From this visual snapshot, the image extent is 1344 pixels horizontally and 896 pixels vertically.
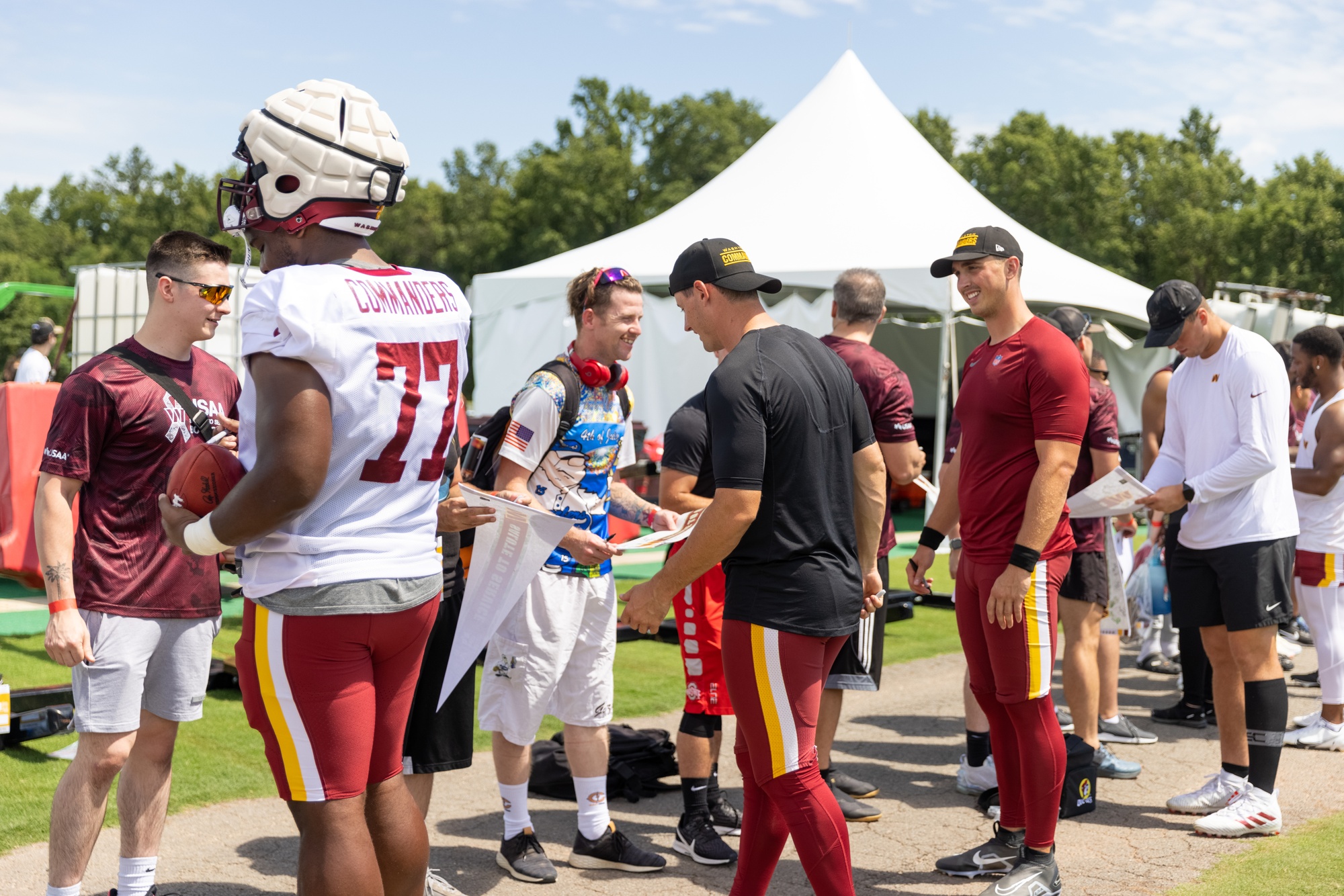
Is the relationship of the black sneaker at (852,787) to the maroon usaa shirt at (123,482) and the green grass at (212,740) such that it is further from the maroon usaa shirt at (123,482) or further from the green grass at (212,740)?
the maroon usaa shirt at (123,482)

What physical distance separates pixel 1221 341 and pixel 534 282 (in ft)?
40.9

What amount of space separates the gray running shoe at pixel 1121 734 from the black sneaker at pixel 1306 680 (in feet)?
6.99

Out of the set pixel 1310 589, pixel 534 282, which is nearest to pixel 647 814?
pixel 1310 589

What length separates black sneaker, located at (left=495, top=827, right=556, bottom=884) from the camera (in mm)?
4090

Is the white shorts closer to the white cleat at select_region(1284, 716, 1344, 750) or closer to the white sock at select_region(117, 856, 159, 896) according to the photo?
the white sock at select_region(117, 856, 159, 896)

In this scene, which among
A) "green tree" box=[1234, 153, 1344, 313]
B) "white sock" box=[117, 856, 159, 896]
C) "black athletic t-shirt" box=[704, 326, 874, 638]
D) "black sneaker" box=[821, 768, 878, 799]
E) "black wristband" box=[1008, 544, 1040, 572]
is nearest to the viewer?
"black athletic t-shirt" box=[704, 326, 874, 638]

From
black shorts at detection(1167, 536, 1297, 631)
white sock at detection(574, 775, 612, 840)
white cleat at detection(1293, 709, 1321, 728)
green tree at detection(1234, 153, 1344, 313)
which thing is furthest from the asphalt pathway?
green tree at detection(1234, 153, 1344, 313)

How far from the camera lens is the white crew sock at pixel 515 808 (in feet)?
13.7

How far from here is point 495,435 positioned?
4094 mm

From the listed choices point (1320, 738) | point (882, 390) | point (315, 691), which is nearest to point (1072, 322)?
point (882, 390)

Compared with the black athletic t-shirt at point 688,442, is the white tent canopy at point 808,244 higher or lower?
higher

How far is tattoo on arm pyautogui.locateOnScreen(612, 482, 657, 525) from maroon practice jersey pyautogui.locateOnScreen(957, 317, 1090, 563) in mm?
1177

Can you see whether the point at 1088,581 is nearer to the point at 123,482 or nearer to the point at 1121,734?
the point at 1121,734

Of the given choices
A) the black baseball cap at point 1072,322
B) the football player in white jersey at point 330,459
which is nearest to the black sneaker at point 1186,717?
the black baseball cap at point 1072,322
